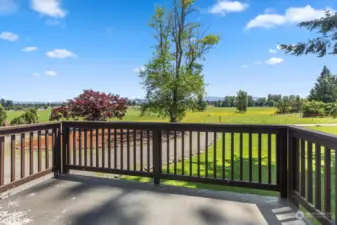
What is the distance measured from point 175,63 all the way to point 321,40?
6398 mm

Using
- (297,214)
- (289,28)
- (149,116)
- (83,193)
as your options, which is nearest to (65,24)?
(149,116)

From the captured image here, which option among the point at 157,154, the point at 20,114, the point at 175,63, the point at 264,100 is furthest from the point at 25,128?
the point at 264,100

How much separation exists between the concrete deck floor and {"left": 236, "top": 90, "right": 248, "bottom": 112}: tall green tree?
793 inches

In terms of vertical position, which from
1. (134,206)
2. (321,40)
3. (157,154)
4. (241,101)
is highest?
(321,40)

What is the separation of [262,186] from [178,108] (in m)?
7.95

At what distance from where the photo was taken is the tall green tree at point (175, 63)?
1024 centimetres

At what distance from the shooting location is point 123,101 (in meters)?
10.2

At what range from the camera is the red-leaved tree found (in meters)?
9.07

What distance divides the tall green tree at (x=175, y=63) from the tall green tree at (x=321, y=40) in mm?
5086

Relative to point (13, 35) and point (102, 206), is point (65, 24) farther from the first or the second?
point (102, 206)

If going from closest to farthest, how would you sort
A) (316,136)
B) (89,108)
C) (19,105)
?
(316,136)
(89,108)
(19,105)

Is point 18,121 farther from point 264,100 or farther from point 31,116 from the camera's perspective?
point 264,100

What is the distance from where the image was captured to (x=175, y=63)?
35.5 ft

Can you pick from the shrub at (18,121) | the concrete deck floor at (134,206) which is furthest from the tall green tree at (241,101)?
the concrete deck floor at (134,206)
